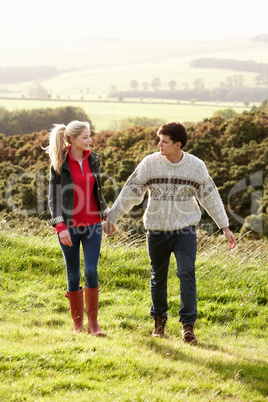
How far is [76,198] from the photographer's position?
4.40 m

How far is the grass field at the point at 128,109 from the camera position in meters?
91.1

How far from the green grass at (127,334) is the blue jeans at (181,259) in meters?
0.35

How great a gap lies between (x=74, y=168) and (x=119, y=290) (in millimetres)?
2108

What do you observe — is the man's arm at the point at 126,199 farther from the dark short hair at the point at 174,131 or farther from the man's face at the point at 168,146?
the dark short hair at the point at 174,131

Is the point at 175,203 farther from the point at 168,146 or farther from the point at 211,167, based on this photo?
the point at 211,167

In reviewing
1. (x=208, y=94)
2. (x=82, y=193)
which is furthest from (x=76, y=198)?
(x=208, y=94)

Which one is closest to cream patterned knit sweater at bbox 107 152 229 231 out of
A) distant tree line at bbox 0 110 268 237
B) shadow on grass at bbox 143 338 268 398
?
shadow on grass at bbox 143 338 268 398

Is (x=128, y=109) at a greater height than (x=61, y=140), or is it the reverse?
(x=128, y=109)

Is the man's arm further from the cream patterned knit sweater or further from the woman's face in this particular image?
the woman's face

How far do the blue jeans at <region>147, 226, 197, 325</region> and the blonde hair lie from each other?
1.05m

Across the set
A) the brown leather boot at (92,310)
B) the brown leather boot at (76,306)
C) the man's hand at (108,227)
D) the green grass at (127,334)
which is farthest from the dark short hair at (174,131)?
the green grass at (127,334)

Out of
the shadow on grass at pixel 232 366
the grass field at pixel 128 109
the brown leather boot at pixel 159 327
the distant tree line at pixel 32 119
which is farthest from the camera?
the grass field at pixel 128 109

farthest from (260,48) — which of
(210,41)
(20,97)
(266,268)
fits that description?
(266,268)

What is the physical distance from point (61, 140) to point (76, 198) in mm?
518
